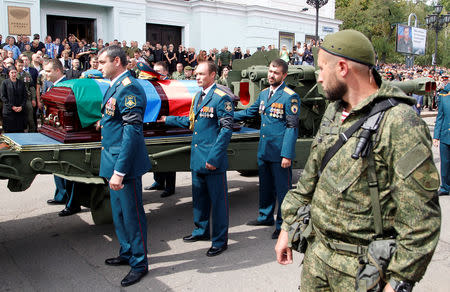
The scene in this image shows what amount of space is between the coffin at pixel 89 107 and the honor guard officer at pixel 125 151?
0.76m

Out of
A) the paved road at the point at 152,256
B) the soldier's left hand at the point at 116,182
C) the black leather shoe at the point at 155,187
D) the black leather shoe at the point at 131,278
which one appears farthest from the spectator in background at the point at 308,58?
the soldier's left hand at the point at 116,182

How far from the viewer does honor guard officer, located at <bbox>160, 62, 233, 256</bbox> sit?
4.23 meters

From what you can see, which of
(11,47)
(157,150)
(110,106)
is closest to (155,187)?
(157,150)

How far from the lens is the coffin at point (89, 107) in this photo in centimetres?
434

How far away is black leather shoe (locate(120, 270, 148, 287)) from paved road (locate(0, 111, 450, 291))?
0.06m

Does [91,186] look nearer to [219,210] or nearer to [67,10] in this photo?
[219,210]

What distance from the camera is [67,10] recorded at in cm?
1761

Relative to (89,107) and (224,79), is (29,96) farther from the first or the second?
(89,107)

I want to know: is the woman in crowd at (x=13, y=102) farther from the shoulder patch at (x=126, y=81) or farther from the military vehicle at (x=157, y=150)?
the shoulder patch at (x=126, y=81)

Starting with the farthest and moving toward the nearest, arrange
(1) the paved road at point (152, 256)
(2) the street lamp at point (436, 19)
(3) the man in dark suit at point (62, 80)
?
(2) the street lamp at point (436, 19)
(3) the man in dark suit at point (62, 80)
(1) the paved road at point (152, 256)

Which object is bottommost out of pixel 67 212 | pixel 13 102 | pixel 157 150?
pixel 67 212

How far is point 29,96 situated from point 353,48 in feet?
31.5

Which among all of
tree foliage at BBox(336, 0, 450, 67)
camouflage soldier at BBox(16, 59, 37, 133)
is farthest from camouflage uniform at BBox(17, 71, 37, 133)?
tree foliage at BBox(336, 0, 450, 67)

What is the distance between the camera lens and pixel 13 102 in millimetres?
9336
